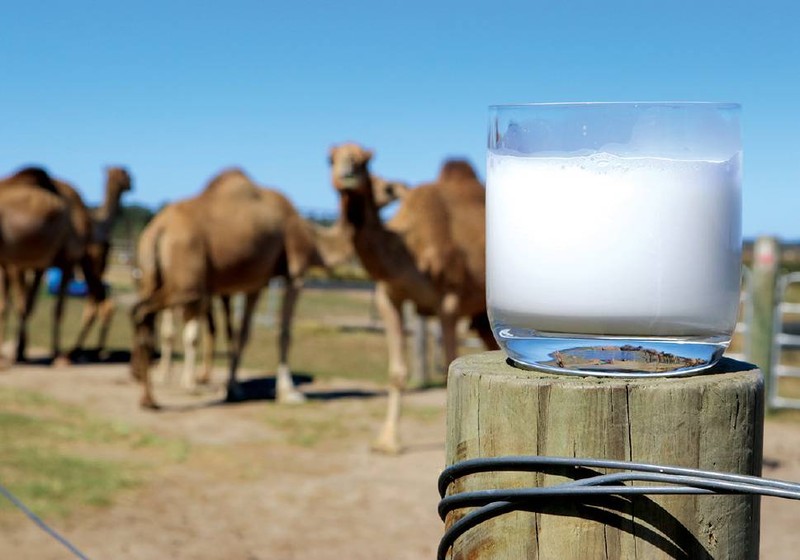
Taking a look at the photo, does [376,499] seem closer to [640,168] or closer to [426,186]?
[426,186]

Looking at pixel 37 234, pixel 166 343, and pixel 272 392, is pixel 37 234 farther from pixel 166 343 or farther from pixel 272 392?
pixel 272 392

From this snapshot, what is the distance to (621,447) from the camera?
1.15m

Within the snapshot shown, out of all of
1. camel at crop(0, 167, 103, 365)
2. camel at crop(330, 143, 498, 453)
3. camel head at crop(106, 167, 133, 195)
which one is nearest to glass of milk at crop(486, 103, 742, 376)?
camel at crop(330, 143, 498, 453)

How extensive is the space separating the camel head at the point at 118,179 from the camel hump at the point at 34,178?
149cm

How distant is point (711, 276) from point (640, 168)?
175 millimetres

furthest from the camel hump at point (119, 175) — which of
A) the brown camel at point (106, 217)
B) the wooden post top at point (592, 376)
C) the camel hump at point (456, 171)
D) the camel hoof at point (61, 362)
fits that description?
the wooden post top at point (592, 376)

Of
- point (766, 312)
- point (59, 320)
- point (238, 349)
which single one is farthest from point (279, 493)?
point (59, 320)

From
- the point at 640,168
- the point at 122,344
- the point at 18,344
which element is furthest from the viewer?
the point at 122,344

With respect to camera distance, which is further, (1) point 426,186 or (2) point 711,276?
(1) point 426,186

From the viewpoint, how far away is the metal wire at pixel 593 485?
3.61 ft

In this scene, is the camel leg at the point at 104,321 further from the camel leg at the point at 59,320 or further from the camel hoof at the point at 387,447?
the camel hoof at the point at 387,447

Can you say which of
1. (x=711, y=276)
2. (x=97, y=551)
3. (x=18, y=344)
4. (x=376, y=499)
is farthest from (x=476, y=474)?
(x=18, y=344)

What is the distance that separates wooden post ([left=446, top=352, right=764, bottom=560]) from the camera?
1153 mm

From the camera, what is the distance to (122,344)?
1466 cm
